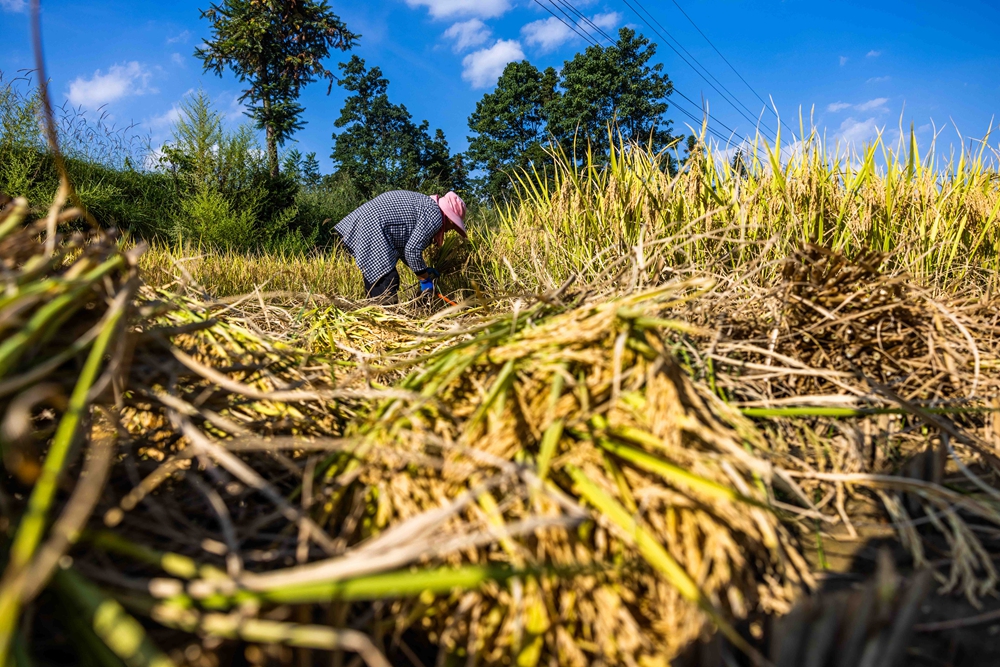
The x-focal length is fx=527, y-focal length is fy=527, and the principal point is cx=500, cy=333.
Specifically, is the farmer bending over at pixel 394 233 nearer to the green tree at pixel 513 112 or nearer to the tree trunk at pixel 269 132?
the tree trunk at pixel 269 132

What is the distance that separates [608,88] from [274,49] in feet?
56.8

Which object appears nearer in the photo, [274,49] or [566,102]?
[274,49]

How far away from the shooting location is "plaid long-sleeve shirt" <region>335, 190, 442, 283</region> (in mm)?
4750

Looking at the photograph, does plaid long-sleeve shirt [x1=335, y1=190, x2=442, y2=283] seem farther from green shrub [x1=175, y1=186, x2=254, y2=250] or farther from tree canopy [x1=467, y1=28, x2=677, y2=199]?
tree canopy [x1=467, y1=28, x2=677, y2=199]

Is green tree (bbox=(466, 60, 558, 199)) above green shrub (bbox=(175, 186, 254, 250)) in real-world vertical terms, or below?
above

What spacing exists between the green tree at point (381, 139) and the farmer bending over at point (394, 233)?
24.4m

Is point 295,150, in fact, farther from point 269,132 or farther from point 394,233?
point 394,233

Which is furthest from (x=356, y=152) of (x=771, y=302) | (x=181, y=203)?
(x=771, y=302)

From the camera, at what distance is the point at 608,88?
27.1 meters

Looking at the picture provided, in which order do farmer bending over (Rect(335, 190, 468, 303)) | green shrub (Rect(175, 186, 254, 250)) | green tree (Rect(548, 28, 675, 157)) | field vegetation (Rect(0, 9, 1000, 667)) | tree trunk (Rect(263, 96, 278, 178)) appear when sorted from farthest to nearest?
green tree (Rect(548, 28, 675, 157)), tree trunk (Rect(263, 96, 278, 178)), green shrub (Rect(175, 186, 254, 250)), farmer bending over (Rect(335, 190, 468, 303)), field vegetation (Rect(0, 9, 1000, 667))

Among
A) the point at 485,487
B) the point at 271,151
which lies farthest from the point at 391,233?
the point at 271,151

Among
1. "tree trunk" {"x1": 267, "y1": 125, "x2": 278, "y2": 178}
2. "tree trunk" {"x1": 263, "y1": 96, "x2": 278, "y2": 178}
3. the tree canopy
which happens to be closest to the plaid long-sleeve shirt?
"tree trunk" {"x1": 267, "y1": 125, "x2": 278, "y2": 178}

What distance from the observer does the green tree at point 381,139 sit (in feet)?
95.7

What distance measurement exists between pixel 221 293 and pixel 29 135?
7.69m
